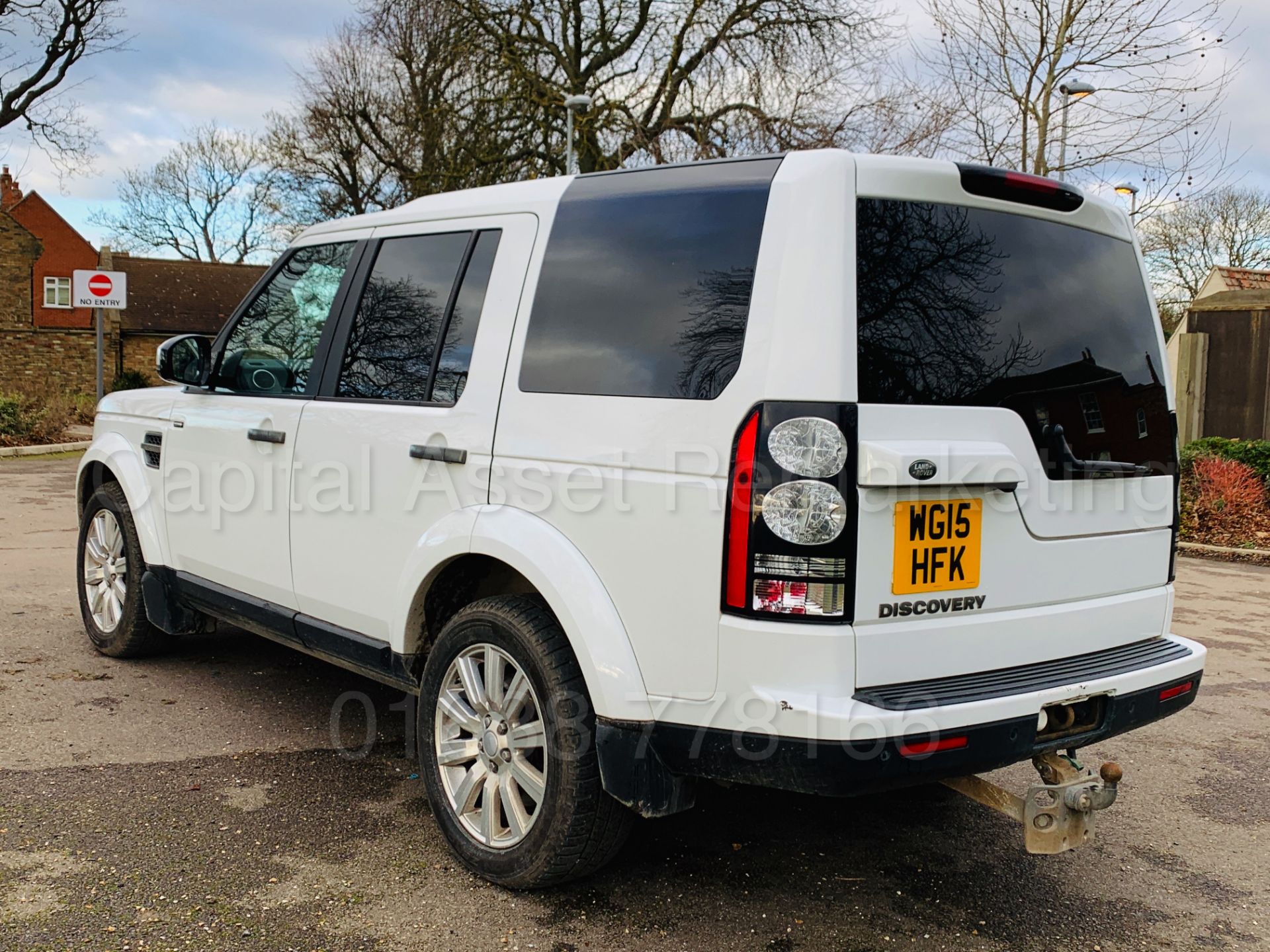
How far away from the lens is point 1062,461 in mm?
2984

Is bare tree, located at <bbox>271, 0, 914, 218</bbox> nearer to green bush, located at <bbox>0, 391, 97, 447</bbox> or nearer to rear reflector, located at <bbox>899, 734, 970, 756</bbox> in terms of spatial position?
green bush, located at <bbox>0, 391, 97, 447</bbox>

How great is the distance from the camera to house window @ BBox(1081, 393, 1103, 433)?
3.08m

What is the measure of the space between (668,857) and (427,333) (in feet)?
6.12

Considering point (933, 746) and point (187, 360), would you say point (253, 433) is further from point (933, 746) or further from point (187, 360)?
point (933, 746)

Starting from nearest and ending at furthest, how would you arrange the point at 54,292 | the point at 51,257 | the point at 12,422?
the point at 12,422, the point at 54,292, the point at 51,257

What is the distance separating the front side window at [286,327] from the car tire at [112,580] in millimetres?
1047

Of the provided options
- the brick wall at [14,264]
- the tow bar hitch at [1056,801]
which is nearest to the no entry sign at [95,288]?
the tow bar hitch at [1056,801]

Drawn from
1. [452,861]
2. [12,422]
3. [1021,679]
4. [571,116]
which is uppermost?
[571,116]

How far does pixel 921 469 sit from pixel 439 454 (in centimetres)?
152

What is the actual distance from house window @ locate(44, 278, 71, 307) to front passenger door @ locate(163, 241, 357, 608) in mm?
51956

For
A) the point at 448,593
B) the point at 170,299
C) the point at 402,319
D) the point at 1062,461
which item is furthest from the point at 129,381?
the point at 1062,461

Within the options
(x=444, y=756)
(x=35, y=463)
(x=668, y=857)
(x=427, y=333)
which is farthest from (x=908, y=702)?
(x=35, y=463)

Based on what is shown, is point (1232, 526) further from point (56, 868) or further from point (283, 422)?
point (56, 868)

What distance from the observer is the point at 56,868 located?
3.28m
